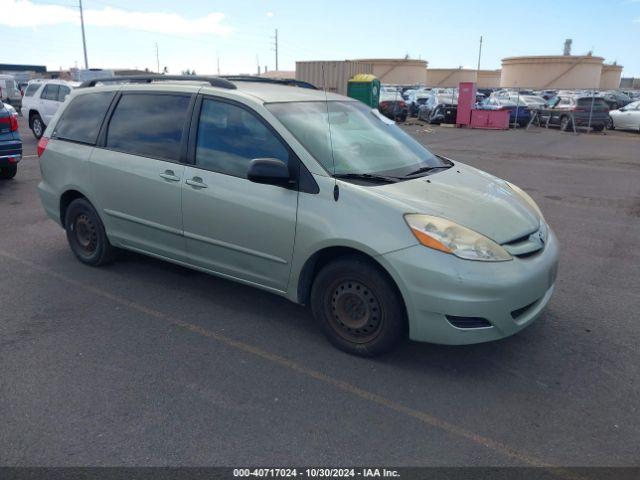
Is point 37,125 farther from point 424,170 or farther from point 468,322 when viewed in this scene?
point 468,322

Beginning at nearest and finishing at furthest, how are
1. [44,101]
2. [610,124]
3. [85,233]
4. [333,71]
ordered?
[85,233], [44,101], [610,124], [333,71]

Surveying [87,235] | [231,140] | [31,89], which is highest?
[231,140]

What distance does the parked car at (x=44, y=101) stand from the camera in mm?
16234

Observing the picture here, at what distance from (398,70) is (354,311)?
247 ft

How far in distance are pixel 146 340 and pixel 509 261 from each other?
2.55 m

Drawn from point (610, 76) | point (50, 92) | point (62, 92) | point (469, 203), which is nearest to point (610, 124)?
point (62, 92)

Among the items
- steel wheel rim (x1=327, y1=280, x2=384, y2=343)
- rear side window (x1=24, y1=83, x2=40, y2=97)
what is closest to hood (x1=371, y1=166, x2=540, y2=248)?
steel wheel rim (x1=327, y1=280, x2=384, y2=343)

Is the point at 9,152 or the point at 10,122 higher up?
the point at 10,122

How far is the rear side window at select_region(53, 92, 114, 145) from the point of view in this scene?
5.13 meters

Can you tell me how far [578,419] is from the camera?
307 centimetres

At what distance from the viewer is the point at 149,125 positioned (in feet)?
15.4

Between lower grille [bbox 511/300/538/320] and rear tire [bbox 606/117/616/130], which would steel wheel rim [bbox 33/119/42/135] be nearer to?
lower grille [bbox 511/300/538/320]

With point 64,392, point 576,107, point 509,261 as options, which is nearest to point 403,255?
point 509,261

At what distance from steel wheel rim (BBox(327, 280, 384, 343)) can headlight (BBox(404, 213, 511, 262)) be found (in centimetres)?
51
